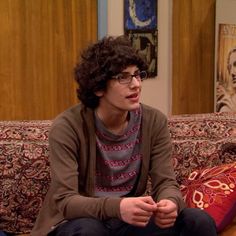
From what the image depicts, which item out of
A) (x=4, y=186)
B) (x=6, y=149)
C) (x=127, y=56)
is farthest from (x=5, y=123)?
(x=127, y=56)

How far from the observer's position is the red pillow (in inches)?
74.1

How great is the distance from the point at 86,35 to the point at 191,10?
36.1 inches

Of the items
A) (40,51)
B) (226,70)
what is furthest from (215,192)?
(226,70)

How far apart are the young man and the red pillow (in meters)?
0.19

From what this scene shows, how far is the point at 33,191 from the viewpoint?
206cm

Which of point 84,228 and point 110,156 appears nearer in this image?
point 84,228

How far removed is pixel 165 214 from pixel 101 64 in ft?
2.00

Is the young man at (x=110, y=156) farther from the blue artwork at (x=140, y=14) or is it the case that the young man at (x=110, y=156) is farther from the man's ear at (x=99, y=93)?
the blue artwork at (x=140, y=14)

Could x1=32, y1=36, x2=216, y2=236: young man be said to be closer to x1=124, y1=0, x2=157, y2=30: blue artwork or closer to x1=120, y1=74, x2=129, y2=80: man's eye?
x1=120, y1=74, x2=129, y2=80: man's eye

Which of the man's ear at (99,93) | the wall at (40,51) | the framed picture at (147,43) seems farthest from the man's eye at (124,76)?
the framed picture at (147,43)

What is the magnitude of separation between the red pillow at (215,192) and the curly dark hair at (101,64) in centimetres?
56

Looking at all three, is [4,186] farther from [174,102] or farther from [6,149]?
[174,102]

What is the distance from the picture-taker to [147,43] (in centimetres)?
344

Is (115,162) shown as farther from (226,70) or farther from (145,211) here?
(226,70)
